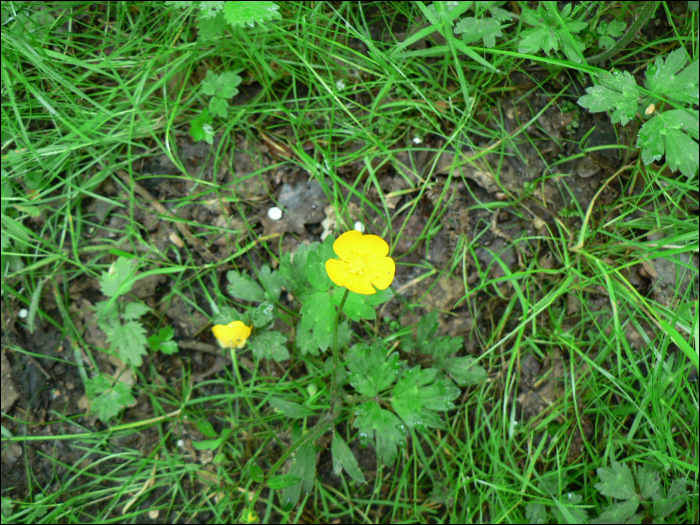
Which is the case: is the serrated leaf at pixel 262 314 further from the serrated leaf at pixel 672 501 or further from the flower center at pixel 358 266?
the serrated leaf at pixel 672 501

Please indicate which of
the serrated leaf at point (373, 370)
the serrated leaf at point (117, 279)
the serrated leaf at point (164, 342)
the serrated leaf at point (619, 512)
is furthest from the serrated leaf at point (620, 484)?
the serrated leaf at point (117, 279)

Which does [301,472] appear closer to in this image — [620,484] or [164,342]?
[164,342]

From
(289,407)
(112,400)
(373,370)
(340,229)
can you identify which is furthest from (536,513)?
(112,400)

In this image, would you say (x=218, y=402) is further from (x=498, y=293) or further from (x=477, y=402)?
(x=498, y=293)

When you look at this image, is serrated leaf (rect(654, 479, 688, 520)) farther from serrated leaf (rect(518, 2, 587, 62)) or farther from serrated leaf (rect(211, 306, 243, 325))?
serrated leaf (rect(211, 306, 243, 325))

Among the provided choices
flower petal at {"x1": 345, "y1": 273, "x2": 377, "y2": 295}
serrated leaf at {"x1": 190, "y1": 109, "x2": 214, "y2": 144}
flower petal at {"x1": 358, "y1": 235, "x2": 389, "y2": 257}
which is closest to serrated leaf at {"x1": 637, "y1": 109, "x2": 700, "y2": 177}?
flower petal at {"x1": 358, "y1": 235, "x2": 389, "y2": 257}

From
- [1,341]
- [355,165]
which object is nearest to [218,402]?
[1,341]
